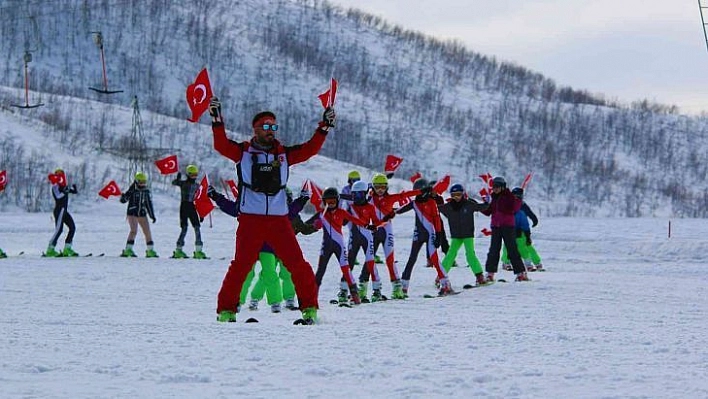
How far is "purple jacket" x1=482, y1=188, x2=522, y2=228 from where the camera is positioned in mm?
17422

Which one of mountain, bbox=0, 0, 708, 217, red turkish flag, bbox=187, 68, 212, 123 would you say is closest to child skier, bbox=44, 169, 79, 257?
red turkish flag, bbox=187, 68, 212, 123

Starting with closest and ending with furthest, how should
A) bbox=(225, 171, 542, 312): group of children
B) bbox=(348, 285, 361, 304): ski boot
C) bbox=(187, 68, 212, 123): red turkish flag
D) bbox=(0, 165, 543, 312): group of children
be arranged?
bbox=(187, 68, 212, 123): red turkish flag, bbox=(0, 165, 543, 312): group of children, bbox=(225, 171, 542, 312): group of children, bbox=(348, 285, 361, 304): ski boot

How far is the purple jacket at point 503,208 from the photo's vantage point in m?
17.4

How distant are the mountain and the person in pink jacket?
193 feet

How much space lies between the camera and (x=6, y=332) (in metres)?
8.48

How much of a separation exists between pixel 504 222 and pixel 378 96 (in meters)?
100

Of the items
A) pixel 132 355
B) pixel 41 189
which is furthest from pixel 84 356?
pixel 41 189

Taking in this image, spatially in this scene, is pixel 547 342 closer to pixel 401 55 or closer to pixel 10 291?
pixel 10 291

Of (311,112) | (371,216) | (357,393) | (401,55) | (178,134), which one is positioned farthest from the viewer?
(401,55)

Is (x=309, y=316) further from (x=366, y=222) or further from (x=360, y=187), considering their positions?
(x=360, y=187)

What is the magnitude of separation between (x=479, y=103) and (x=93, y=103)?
57613mm

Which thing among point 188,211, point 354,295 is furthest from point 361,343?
point 188,211

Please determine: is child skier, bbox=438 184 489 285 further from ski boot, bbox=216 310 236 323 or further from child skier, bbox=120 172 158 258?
child skier, bbox=120 172 158 258

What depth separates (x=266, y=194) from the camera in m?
9.55
